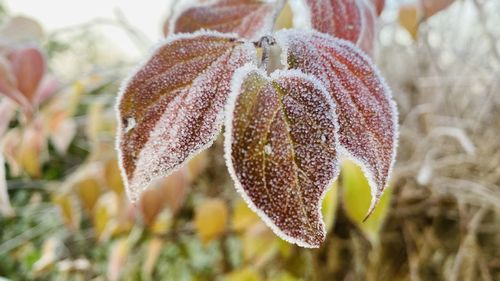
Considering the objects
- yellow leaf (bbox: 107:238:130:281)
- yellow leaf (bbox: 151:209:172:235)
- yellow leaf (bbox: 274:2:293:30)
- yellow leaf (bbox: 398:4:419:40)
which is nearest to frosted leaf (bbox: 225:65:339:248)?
yellow leaf (bbox: 274:2:293:30)

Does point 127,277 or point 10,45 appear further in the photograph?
point 127,277

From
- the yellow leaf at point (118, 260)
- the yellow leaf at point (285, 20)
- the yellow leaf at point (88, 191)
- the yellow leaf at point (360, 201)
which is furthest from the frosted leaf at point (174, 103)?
the yellow leaf at point (118, 260)

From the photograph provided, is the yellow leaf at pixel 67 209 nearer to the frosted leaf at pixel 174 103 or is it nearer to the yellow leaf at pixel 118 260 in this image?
the yellow leaf at pixel 118 260

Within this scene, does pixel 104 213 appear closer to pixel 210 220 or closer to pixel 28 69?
pixel 210 220

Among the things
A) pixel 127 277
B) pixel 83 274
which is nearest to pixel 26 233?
pixel 127 277

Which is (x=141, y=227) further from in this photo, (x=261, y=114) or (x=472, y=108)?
(x=261, y=114)

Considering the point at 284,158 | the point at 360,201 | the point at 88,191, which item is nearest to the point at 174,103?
the point at 284,158
